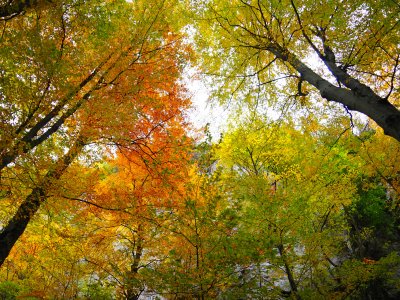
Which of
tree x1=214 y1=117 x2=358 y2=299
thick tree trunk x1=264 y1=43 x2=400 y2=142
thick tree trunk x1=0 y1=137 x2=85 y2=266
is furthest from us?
tree x1=214 y1=117 x2=358 y2=299

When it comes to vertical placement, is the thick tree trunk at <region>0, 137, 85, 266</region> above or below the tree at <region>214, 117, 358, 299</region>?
below

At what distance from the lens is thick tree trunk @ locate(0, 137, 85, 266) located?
469 cm

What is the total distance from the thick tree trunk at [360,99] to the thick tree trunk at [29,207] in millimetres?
4608

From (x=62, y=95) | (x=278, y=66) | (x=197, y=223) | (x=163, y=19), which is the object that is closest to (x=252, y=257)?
(x=197, y=223)

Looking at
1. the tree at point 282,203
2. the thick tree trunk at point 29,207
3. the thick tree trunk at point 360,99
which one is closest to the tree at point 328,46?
the thick tree trunk at point 360,99

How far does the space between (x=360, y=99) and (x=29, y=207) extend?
243 inches

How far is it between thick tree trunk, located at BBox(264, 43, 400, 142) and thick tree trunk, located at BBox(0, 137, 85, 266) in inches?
181

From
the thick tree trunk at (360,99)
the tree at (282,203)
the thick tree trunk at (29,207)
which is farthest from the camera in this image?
the tree at (282,203)

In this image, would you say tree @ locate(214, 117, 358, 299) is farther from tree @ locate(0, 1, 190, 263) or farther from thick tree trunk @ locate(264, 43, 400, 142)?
tree @ locate(0, 1, 190, 263)

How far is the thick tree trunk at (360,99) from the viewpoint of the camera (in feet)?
11.2

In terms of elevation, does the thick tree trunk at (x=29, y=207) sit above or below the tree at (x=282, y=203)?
below

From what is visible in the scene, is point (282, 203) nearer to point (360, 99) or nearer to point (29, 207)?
point (360, 99)

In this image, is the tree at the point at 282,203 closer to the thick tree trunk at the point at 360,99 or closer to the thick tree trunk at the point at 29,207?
the thick tree trunk at the point at 360,99

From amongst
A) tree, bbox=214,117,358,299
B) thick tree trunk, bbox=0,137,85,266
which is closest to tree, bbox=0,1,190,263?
thick tree trunk, bbox=0,137,85,266
